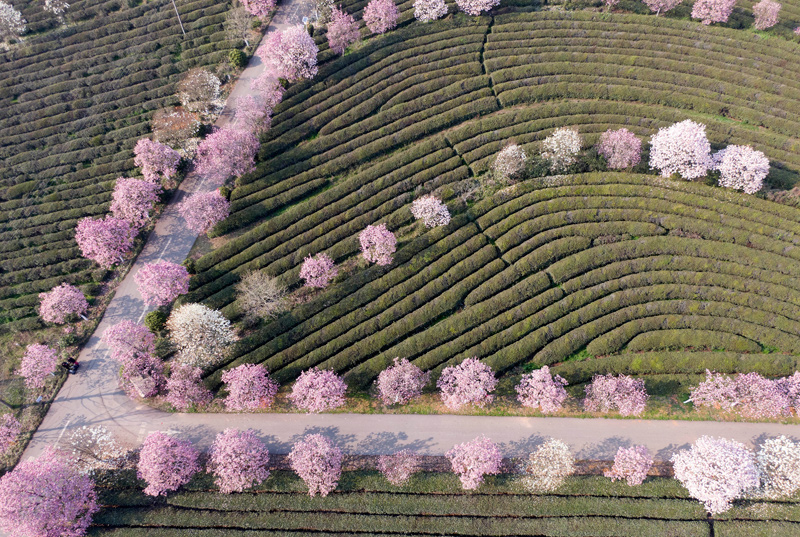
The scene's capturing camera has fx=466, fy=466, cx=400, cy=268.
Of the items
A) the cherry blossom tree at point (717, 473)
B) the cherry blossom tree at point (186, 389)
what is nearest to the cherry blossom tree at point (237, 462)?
the cherry blossom tree at point (186, 389)

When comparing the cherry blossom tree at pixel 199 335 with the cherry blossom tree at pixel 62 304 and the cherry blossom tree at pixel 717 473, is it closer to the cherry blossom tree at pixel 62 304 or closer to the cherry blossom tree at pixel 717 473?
the cherry blossom tree at pixel 62 304

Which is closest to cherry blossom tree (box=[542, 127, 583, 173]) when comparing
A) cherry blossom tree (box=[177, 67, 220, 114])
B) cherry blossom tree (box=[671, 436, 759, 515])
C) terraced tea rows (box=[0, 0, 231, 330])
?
cherry blossom tree (box=[671, 436, 759, 515])

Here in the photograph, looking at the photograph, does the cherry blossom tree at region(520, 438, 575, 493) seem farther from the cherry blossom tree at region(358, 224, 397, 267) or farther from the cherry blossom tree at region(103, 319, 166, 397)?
the cherry blossom tree at region(103, 319, 166, 397)

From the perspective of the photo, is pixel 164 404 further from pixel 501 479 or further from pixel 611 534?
pixel 611 534

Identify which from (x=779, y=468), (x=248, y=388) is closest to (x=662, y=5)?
(x=779, y=468)

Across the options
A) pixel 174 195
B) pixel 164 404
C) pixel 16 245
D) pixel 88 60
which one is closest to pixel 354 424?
pixel 164 404
